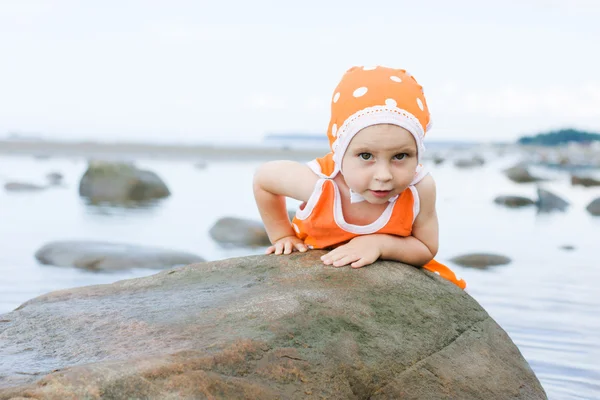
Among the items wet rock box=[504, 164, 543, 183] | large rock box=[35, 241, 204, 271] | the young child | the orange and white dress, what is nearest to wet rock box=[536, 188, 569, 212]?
wet rock box=[504, 164, 543, 183]

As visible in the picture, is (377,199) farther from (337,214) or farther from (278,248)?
(278,248)

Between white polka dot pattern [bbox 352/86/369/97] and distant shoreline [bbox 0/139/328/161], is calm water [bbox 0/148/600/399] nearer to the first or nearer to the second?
white polka dot pattern [bbox 352/86/369/97]

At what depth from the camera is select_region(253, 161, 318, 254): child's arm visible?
3.89 metres

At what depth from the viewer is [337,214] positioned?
12.4 feet

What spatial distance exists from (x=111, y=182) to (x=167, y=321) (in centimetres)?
980

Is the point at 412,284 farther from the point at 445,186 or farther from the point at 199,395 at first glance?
the point at 445,186

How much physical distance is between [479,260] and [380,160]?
4.00m

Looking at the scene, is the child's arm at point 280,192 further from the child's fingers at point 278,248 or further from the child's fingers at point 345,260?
the child's fingers at point 345,260

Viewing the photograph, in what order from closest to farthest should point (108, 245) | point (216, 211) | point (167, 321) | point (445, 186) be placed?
point (167, 321) < point (108, 245) < point (216, 211) < point (445, 186)

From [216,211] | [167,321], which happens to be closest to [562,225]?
[216,211]

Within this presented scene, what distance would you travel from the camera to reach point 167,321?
9.55 feet

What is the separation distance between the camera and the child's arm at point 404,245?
11.8ft

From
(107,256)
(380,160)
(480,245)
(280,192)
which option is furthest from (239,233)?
(380,160)

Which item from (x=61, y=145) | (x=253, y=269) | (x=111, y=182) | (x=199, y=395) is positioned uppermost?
(x=61, y=145)
